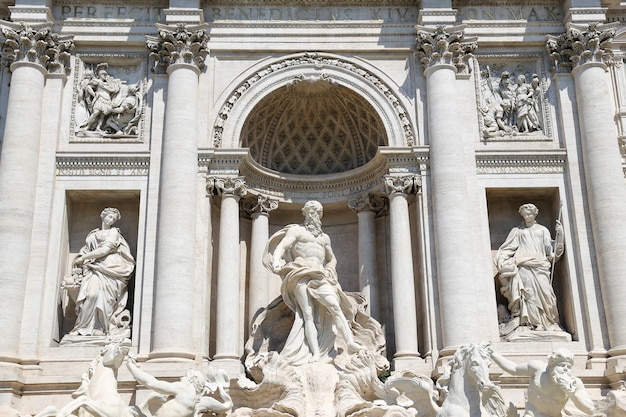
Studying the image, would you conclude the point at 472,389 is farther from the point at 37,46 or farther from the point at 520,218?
the point at 37,46

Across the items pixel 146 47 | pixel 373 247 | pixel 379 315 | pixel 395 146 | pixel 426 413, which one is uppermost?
pixel 146 47

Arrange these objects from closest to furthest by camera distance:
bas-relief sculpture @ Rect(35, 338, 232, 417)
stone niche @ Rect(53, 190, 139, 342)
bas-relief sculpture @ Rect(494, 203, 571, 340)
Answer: bas-relief sculpture @ Rect(35, 338, 232, 417) < bas-relief sculpture @ Rect(494, 203, 571, 340) < stone niche @ Rect(53, 190, 139, 342)

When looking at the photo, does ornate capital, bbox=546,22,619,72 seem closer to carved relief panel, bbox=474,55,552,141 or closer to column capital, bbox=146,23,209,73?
carved relief panel, bbox=474,55,552,141

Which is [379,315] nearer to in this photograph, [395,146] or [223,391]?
[395,146]

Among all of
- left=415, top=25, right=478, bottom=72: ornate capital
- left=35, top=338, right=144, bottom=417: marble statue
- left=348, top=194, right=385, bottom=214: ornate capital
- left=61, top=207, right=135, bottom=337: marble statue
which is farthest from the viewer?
left=348, top=194, right=385, bottom=214: ornate capital

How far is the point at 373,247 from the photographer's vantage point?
18.6 metres

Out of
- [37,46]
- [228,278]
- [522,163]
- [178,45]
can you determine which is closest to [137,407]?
[228,278]

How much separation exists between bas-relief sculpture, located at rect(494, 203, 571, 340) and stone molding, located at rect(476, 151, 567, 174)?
102 centimetres

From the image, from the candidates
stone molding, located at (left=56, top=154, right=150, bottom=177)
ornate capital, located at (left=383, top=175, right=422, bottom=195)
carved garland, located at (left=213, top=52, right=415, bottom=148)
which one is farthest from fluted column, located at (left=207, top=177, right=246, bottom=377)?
ornate capital, located at (left=383, top=175, right=422, bottom=195)

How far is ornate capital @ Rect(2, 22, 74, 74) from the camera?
59.5 feet

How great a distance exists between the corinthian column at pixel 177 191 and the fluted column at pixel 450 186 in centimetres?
529

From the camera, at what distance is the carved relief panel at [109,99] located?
18344mm

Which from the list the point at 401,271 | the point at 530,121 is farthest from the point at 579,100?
the point at 401,271

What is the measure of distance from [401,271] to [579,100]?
5853 mm
